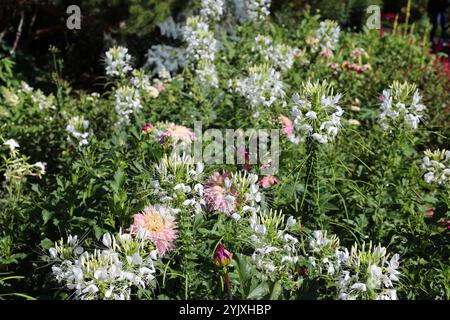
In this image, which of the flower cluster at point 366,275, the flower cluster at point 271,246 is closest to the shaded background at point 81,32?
the flower cluster at point 271,246

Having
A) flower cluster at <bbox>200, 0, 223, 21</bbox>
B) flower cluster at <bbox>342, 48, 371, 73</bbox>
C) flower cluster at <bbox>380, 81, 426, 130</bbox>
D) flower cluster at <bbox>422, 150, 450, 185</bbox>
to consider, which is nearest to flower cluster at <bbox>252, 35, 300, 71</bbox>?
flower cluster at <bbox>200, 0, 223, 21</bbox>

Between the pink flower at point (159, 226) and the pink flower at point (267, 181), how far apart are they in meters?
0.61

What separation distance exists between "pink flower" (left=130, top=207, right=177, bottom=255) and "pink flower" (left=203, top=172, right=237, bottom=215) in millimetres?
151

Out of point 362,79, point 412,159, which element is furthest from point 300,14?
point 412,159

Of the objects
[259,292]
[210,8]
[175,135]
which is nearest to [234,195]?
[259,292]

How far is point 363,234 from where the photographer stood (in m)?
2.29

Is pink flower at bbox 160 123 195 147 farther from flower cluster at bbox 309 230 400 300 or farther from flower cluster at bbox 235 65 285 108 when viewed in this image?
flower cluster at bbox 309 230 400 300

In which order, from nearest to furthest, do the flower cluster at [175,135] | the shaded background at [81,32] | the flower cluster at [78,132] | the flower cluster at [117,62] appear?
the flower cluster at [175,135]
the flower cluster at [78,132]
the flower cluster at [117,62]
the shaded background at [81,32]

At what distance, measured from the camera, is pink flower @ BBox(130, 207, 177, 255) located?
1.72 meters

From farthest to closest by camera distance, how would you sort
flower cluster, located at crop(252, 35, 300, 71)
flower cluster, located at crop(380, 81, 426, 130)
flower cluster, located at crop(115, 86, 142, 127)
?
flower cluster, located at crop(252, 35, 300, 71), flower cluster, located at crop(115, 86, 142, 127), flower cluster, located at crop(380, 81, 426, 130)

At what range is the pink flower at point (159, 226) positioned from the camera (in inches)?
67.6

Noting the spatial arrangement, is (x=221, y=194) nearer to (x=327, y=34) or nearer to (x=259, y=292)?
(x=259, y=292)

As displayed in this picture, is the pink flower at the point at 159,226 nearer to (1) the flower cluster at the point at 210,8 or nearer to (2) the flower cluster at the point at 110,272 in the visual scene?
(2) the flower cluster at the point at 110,272

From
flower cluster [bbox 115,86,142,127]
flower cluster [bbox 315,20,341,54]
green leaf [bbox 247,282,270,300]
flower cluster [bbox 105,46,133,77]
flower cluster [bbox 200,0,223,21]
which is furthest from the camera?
flower cluster [bbox 315,20,341,54]
